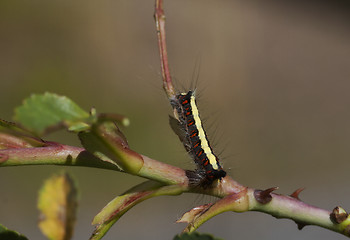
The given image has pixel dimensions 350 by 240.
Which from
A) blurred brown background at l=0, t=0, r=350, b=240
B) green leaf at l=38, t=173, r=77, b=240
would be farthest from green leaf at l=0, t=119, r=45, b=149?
blurred brown background at l=0, t=0, r=350, b=240

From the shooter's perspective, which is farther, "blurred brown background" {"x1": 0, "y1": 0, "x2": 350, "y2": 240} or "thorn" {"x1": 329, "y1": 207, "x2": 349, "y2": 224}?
"blurred brown background" {"x1": 0, "y1": 0, "x2": 350, "y2": 240}

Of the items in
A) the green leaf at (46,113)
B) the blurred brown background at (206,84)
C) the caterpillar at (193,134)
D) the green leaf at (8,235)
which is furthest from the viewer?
the blurred brown background at (206,84)

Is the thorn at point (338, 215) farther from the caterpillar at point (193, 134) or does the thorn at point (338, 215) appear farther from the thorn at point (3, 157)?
the thorn at point (3, 157)

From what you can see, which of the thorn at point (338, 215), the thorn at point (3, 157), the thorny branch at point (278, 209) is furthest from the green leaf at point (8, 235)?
the thorn at point (338, 215)

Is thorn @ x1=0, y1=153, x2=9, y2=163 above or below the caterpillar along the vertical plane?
below

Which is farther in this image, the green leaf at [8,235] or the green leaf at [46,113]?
the green leaf at [8,235]

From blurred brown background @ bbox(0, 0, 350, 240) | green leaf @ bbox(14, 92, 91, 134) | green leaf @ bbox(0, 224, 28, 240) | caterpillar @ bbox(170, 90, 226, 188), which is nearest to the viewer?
green leaf @ bbox(14, 92, 91, 134)

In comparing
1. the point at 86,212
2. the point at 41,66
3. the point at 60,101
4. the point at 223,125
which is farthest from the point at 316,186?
the point at 60,101

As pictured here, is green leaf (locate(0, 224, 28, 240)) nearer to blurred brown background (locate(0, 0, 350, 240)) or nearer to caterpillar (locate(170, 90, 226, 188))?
caterpillar (locate(170, 90, 226, 188))
